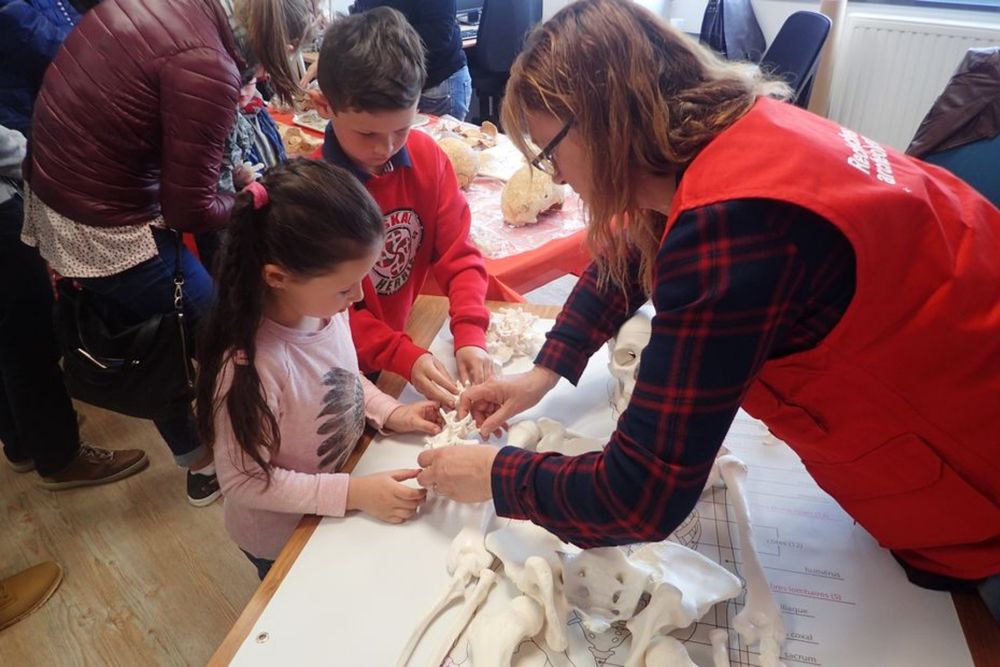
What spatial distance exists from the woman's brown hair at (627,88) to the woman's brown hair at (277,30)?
81cm

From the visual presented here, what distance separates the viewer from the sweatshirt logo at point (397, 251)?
4.29 feet

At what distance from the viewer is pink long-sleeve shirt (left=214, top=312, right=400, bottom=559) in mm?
901

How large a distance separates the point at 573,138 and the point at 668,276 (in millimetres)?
199

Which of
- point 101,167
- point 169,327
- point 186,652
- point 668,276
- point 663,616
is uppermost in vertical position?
point 668,276

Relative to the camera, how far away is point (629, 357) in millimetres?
1069

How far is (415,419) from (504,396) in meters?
0.15

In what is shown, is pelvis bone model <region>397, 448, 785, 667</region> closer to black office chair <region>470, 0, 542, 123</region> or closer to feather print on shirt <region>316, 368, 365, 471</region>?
feather print on shirt <region>316, 368, 365, 471</region>

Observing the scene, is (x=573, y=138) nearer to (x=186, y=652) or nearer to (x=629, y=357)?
(x=629, y=357)

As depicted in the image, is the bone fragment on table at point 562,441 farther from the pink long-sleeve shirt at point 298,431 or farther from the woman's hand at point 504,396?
the pink long-sleeve shirt at point 298,431

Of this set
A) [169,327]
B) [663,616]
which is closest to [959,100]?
[663,616]

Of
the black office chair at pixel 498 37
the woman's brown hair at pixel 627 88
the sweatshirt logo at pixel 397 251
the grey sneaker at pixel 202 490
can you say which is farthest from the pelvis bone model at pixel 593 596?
the black office chair at pixel 498 37

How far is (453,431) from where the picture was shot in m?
1.03

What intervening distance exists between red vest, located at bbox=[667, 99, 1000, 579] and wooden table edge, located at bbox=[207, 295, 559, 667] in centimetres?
60

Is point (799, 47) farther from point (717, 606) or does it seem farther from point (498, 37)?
point (717, 606)
